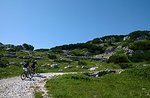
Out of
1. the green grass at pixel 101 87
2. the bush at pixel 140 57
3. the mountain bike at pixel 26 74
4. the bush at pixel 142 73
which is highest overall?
the bush at pixel 140 57

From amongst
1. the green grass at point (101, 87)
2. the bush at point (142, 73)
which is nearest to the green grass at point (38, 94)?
the green grass at point (101, 87)

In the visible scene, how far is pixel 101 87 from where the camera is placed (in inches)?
1578

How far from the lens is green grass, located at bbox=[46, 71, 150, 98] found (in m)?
34.6

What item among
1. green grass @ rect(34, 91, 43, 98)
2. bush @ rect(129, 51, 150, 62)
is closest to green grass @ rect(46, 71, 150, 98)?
green grass @ rect(34, 91, 43, 98)

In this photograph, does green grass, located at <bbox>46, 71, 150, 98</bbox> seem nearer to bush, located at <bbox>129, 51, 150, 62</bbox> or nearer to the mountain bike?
the mountain bike

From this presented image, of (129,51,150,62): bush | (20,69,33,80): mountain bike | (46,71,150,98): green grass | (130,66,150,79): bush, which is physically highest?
(129,51,150,62): bush

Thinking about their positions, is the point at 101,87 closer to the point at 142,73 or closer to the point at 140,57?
the point at 142,73

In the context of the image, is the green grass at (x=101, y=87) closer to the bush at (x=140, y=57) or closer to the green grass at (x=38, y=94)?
the green grass at (x=38, y=94)

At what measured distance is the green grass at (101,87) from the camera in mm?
34562

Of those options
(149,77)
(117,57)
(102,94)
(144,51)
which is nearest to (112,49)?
(144,51)

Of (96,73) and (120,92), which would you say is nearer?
(120,92)

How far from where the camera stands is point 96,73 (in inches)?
2238

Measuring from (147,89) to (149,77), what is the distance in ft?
26.9

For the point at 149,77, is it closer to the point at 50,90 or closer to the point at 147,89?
the point at 147,89
